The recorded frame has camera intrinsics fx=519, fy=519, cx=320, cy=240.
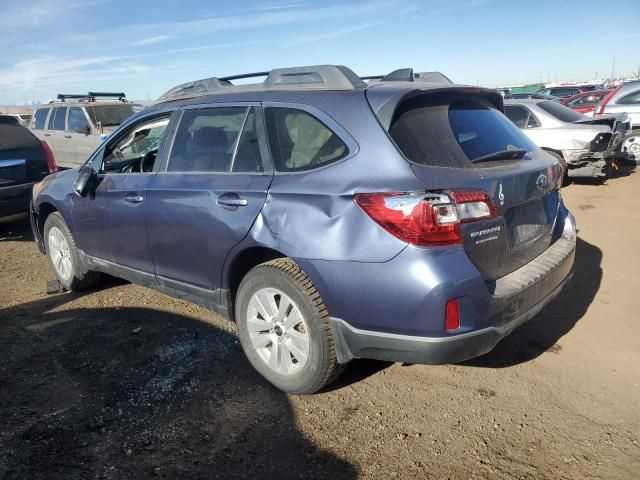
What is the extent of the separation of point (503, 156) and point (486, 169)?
30cm

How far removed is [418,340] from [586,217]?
18.5ft

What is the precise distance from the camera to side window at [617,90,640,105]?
463 inches

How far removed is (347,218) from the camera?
2.59m

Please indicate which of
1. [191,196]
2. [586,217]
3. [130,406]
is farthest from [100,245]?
[586,217]

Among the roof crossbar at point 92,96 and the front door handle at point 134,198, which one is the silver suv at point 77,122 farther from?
the front door handle at point 134,198

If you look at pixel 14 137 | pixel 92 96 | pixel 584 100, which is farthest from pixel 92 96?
pixel 584 100

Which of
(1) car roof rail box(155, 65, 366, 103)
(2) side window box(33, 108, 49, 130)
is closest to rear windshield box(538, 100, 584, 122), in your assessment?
(1) car roof rail box(155, 65, 366, 103)

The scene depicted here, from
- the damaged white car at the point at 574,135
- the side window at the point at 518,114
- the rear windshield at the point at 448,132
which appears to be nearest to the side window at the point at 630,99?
the damaged white car at the point at 574,135

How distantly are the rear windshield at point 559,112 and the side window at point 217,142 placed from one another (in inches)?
309

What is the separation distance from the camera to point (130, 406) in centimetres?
302

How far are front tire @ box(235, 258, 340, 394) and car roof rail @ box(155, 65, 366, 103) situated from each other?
3.52ft

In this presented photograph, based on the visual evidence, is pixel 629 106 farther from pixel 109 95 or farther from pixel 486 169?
pixel 109 95

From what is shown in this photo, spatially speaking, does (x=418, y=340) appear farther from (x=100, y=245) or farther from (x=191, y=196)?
(x=100, y=245)

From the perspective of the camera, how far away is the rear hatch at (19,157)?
22.3ft
